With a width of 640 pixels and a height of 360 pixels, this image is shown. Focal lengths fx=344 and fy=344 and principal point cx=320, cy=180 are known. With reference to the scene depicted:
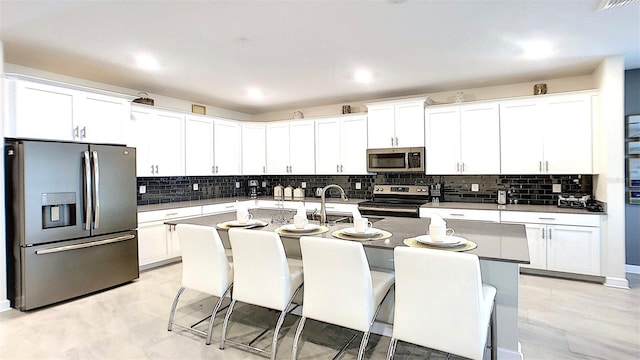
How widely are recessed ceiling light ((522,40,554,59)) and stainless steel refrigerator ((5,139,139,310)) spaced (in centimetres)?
434

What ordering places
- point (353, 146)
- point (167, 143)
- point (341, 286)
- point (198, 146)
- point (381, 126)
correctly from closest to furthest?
point (341, 286) → point (167, 143) → point (381, 126) → point (198, 146) → point (353, 146)

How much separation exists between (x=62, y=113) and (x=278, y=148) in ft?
10.7

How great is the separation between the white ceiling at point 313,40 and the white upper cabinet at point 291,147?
1278 mm

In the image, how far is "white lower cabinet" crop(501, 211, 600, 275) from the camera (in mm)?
3803

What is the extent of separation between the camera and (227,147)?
5789 mm

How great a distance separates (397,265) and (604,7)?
2516 mm

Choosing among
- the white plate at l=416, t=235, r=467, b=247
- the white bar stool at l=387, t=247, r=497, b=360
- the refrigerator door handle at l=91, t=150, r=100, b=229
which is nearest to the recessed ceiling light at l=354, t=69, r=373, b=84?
the white plate at l=416, t=235, r=467, b=247

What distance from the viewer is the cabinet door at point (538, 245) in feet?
13.1

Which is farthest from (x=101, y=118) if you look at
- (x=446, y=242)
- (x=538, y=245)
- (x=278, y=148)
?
(x=538, y=245)

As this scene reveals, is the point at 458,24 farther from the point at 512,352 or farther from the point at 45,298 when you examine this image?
the point at 45,298

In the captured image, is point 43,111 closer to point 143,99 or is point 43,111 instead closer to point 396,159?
point 143,99

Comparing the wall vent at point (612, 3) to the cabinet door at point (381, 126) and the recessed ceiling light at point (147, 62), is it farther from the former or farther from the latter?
the recessed ceiling light at point (147, 62)

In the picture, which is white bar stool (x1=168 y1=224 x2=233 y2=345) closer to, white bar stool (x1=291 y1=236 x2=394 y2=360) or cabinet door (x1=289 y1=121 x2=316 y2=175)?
white bar stool (x1=291 y1=236 x2=394 y2=360)

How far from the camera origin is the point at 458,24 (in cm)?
281
